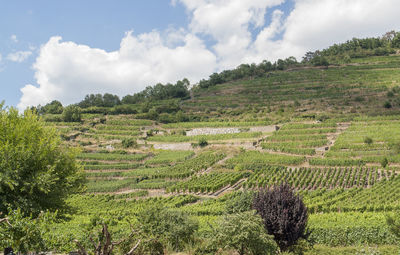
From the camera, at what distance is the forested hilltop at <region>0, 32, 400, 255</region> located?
14828 millimetres

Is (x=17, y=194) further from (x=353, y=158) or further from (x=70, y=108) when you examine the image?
(x=70, y=108)

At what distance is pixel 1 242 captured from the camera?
11.0 metres

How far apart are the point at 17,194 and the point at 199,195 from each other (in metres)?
26.5

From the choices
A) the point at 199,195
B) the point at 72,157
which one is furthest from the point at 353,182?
the point at 72,157

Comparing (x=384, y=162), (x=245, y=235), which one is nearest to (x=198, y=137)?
(x=384, y=162)

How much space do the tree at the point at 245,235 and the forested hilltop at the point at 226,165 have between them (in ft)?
0.19

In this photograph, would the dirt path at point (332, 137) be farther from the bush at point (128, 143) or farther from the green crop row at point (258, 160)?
the bush at point (128, 143)

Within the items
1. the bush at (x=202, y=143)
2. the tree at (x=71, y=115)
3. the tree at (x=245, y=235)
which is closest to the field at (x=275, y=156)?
the bush at (x=202, y=143)

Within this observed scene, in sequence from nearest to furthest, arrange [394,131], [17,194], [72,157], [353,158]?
[17,194] → [72,157] → [353,158] → [394,131]

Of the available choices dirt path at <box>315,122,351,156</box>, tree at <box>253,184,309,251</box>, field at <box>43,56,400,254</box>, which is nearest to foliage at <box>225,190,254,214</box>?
field at <box>43,56,400,254</box>

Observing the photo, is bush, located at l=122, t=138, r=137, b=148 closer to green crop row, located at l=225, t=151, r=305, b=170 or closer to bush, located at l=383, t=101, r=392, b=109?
green crop row, located at l=225, t=151, r=305, b=170

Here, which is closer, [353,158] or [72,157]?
[72,157]

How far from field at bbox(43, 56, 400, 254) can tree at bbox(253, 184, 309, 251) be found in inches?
131

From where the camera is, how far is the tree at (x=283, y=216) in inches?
577
